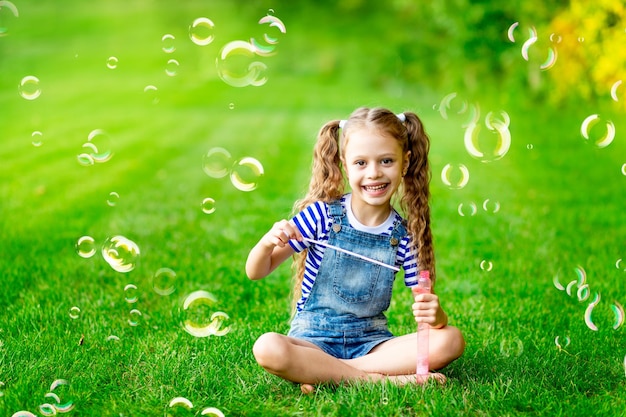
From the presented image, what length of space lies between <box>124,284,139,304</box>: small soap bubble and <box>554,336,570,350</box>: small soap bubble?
70.3 inches

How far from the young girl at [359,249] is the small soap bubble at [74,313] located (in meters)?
1.02

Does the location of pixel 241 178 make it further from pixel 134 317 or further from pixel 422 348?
pixel 422 348

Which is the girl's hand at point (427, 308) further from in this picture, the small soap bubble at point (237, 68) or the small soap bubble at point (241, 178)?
the small soap bubble at point (237, 68)

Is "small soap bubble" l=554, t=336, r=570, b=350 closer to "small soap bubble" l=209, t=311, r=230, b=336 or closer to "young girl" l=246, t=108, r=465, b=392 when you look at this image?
"young girl" l=246, t=108, r=465, b=392

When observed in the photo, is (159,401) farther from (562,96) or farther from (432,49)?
(432,49)

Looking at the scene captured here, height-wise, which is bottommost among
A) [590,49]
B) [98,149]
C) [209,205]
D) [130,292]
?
[130,292]

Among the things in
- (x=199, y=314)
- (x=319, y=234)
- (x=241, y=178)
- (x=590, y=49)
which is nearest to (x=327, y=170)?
(x=319, y=234)

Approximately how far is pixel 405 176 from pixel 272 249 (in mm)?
588

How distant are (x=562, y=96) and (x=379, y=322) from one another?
391 inches

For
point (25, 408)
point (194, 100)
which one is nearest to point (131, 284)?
point (25, 408)

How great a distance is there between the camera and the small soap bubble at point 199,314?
10.8ft

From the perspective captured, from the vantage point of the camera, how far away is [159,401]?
2.83m

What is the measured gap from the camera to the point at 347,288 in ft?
10.1

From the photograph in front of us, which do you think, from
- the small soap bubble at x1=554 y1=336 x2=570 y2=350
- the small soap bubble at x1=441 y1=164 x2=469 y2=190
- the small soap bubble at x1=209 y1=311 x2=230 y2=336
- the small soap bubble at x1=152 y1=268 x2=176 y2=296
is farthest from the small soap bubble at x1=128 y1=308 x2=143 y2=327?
the small soap bubble at x1=554 y1=336 x2=570 y2=350
